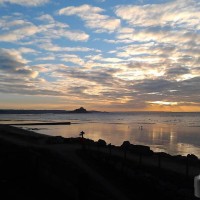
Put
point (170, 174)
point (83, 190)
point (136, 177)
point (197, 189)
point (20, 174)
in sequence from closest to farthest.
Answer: point (197, 189), point (83, 190), point (20, 174), point (136, 177), point (170, 174)

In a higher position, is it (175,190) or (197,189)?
(197,189)

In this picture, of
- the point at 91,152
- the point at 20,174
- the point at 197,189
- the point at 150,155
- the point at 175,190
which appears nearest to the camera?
the point at 197,189

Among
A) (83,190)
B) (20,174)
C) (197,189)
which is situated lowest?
(20,174)

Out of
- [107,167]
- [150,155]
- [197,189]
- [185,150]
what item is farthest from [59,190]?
[185,150]

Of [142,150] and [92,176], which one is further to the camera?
[142,150]

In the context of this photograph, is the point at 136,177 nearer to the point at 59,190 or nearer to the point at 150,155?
the point at 59,190

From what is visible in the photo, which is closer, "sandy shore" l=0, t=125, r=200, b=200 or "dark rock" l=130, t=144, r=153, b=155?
"sandy shore" l=0, t=125, r=200, b=200

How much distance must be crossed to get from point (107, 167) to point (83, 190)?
1479 centimetres

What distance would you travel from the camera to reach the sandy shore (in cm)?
1362

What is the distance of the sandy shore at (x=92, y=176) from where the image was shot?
13617 mm

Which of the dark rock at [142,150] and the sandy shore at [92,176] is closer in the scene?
the sandy shore at [92,176]

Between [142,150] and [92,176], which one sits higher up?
[142,150]

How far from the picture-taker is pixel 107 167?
22.5 meters

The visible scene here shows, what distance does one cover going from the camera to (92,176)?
20438 millimetres
